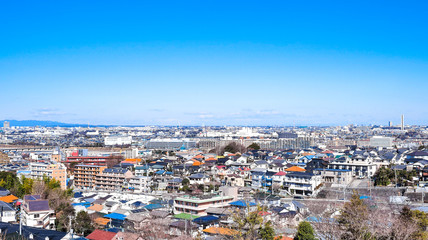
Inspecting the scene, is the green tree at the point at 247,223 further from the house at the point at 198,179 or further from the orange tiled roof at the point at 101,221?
the house at the point at 198,179

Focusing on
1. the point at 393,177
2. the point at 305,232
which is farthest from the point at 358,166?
the point at 305,232

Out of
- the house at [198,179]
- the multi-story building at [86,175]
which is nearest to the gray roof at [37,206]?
the house at [198,179]

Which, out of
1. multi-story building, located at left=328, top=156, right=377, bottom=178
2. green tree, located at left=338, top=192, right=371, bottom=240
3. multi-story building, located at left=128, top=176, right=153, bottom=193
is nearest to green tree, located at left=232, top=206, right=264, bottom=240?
green tree, located at left=338, top=192, right=371, bottom=240

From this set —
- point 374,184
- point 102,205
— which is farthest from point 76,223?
point 374,184

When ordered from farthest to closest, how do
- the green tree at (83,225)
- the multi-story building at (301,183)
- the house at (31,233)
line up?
the multi-story building at (301,183) → the green tree at (83,225) → the house at (31,233)

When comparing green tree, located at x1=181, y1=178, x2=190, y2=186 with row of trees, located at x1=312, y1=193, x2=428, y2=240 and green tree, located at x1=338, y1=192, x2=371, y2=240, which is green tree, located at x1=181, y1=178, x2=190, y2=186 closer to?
row of trees, located at x1=312, y1=193, x2=428, y2=240

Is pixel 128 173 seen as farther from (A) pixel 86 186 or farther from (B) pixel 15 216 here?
(B) pixel 15 216
